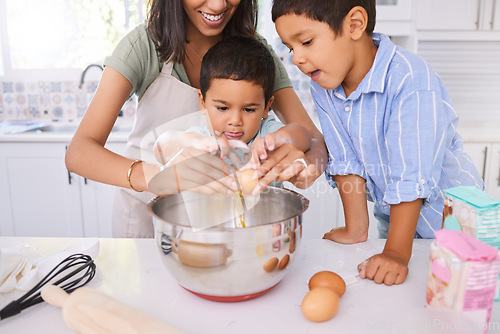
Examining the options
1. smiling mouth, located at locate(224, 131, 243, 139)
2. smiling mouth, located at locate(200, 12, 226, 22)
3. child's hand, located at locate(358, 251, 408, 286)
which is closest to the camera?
child's hand, located at locate(358, 251, 408, 286)

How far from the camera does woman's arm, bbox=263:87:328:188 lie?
86 centimetres

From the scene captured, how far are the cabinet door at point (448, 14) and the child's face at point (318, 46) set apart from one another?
5.59 ft

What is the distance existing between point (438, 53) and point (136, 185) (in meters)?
2.32

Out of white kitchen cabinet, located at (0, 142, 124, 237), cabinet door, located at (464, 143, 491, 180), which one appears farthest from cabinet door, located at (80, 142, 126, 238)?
cabinet door, located at (464, 143, 491, 180)

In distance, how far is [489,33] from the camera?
2434 millimetres

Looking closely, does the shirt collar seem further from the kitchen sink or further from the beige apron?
the kitchen sink

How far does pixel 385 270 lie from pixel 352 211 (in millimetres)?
312

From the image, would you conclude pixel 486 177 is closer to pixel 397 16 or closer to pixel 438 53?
pixel 438 53

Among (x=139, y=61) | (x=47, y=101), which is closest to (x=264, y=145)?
(x=139, y=61)

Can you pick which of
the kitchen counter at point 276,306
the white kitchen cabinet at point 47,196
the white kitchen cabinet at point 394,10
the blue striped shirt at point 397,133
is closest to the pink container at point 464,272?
the kitchen counter at point 276,306

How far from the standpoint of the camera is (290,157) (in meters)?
0.92

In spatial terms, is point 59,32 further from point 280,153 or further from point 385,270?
point 385,270

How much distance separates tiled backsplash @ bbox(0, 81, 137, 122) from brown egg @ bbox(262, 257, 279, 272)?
2385mm

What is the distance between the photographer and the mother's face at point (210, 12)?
106 cm
